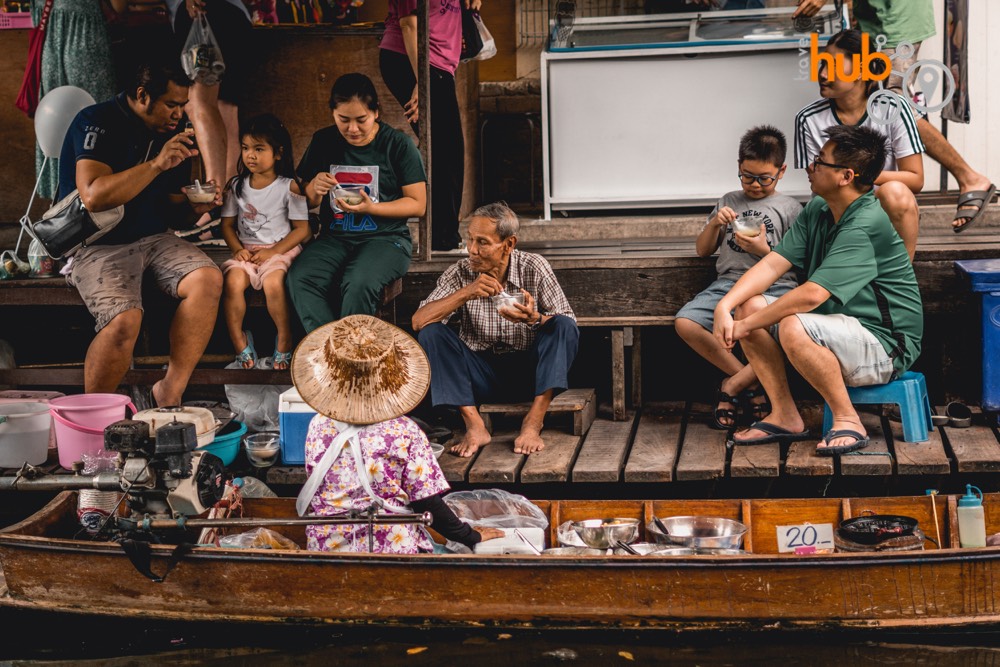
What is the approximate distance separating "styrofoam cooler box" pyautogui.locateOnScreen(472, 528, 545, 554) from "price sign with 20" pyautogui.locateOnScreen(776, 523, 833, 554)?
1.03 meters

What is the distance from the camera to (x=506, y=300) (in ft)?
19.4

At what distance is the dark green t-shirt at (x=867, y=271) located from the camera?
557cm

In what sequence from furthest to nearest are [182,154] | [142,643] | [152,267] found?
[152,267] < [182,154] < [142,643]

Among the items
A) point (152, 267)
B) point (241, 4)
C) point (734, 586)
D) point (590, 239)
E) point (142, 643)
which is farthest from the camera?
point (590, 239)

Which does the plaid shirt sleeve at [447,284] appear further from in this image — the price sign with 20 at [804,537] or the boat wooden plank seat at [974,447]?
the boat wooden plank seat at [974,447]

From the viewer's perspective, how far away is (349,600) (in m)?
4.89

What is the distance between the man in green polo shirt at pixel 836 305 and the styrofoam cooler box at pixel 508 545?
1305 millimetres

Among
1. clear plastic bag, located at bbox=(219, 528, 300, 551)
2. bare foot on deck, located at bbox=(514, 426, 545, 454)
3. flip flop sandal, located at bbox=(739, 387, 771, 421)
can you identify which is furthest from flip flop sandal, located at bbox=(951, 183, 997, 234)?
clear plastic bag, located at bbox=(219, 528, 300, 551)

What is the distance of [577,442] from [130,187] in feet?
8.26

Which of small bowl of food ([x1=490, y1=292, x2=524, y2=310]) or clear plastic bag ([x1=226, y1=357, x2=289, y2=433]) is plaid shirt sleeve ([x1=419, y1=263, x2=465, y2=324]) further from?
clear plastic bag ([x1=226, y1=357, x2=289, y2=433])

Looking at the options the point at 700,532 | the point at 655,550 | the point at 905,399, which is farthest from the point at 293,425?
the point at 905,399

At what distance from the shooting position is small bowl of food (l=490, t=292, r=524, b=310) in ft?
19.3

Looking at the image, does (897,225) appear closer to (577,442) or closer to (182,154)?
(577,442)

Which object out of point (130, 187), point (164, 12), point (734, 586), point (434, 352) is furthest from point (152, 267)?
point (734, 586)
